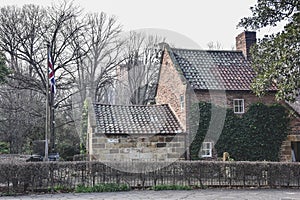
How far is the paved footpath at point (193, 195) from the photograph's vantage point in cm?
1219

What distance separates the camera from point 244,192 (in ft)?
44.6

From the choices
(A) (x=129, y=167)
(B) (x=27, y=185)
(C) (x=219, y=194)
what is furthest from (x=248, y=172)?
(B) (x=27, y=185)

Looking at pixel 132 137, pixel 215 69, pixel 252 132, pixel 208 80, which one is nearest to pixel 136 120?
pixel 132 137

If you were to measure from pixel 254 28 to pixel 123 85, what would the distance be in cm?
2897

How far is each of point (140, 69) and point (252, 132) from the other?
82.8 feet

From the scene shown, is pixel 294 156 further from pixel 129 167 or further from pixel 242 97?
pixel 129 167

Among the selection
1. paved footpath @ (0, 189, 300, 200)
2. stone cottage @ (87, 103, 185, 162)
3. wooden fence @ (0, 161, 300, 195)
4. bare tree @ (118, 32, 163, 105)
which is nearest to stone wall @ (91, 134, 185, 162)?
stone cottage @ (87, 103, 185, 162)

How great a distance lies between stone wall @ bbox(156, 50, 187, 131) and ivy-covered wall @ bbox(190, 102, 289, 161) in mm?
1430

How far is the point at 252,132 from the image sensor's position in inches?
796

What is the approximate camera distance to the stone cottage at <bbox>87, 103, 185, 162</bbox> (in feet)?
61.4

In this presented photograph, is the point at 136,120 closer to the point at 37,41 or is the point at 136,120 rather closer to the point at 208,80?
the point at 208,80

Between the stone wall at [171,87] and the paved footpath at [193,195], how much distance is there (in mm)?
7046

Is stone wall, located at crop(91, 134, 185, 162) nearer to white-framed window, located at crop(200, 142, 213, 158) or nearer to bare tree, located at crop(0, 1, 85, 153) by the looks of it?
white-framed window, located at crop(200, 142, 213, 158)

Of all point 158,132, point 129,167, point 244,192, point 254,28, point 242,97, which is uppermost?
point 254,28
